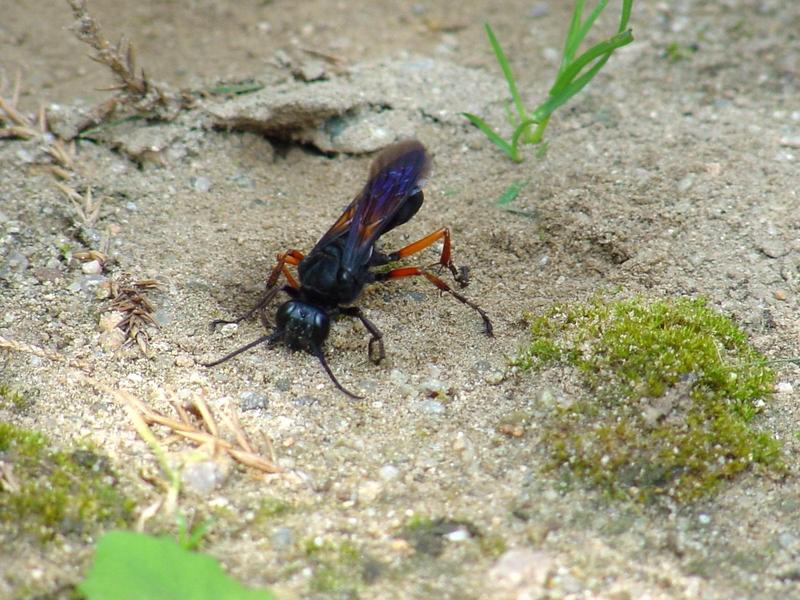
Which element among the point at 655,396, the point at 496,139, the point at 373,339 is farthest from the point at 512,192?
the point at 655,396

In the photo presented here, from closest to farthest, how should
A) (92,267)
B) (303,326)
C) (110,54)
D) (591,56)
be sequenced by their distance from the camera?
1. (303,326)
2. (92,267)
3. (591,56)
4. (110,54)

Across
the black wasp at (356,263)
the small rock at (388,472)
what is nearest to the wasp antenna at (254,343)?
the black wasp at (356,263)

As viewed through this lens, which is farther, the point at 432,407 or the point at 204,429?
the point at 432,407

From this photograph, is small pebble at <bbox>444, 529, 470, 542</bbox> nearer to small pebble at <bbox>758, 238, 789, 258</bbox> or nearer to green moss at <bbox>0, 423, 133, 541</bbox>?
green moss at <bbox>0, 423, 133, 541</bbox>

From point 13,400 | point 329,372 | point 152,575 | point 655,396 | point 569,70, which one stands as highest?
point 569,70

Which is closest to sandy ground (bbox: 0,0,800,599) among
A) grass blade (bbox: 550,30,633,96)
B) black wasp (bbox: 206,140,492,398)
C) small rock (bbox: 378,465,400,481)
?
small rock (bbox: 378,465,400,481)

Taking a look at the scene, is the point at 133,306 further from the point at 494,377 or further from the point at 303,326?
the point at 494,377

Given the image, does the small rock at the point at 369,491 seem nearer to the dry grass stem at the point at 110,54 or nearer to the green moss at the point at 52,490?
the green moss at the point at 52,490
